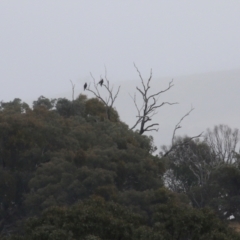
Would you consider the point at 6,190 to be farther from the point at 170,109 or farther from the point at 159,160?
the point at 170,109

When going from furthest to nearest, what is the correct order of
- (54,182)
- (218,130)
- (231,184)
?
(218,130), (231,184), (54,182)

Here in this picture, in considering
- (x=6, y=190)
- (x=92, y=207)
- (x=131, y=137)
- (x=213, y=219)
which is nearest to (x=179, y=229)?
(x=213, y=219)

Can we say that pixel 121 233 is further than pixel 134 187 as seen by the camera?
No

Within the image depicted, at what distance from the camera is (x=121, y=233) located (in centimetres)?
1391

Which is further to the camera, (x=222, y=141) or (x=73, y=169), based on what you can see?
(x=222, y=141)

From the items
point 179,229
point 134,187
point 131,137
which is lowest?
point 179,229

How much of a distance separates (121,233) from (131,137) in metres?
14.3

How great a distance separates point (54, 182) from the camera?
941 inches

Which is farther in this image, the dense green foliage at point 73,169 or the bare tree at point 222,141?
the bare tree at point 222,141

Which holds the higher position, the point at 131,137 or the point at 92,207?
the point at 131,137

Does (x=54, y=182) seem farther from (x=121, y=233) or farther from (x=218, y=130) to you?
(x=218, y=130)

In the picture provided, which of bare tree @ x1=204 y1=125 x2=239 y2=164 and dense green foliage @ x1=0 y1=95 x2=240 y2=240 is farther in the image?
bare tree @ x1=204 y1=125 x2=239 y2=164

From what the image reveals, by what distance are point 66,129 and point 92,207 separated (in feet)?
43.0

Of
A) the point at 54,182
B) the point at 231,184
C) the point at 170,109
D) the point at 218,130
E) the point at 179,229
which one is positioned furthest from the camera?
the point at 170,109
